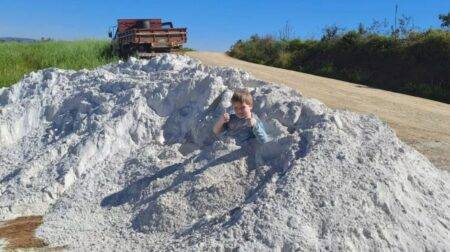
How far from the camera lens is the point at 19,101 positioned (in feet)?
34.2

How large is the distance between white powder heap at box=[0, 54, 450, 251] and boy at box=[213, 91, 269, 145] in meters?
0.13

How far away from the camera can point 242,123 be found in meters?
6.28

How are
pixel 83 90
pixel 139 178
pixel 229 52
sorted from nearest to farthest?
pixel 139 178, pixel 83 90, pixel 229 52

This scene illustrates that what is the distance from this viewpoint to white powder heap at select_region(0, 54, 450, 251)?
4.89 metres

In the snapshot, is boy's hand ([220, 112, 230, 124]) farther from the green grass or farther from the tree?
the tree

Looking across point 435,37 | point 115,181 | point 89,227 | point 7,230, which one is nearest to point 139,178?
point 115,181

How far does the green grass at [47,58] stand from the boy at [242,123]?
9.96m

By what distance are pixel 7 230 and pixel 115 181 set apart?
1257 millimetres

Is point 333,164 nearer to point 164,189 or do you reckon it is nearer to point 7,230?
point 164,189

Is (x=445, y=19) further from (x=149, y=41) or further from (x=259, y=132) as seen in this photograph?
(x=259, y=132)

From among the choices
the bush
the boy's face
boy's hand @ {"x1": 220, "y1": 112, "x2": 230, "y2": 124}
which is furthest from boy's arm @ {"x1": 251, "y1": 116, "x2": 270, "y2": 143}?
the bush

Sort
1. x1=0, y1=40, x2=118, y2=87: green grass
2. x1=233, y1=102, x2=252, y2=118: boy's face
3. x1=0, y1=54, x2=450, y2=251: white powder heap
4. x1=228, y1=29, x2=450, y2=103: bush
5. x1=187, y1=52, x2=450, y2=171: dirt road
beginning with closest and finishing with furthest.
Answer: x1=0, y1=54, x2=450, y2=251: white powder heap
x1=233, y1=102, x2=252, y2=118: boy's face
x1=187, y1=52, x2=450, y2=171: dirt road
x1=0, y1=40, x2=118, y2=87: green grass
x1=228, y1=29, x2=450, y2=103: bush

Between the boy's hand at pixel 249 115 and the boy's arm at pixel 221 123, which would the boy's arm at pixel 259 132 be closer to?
the boy's hand at pixel 249 115

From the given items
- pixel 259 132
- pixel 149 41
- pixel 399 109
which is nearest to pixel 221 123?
pixel 259 132
